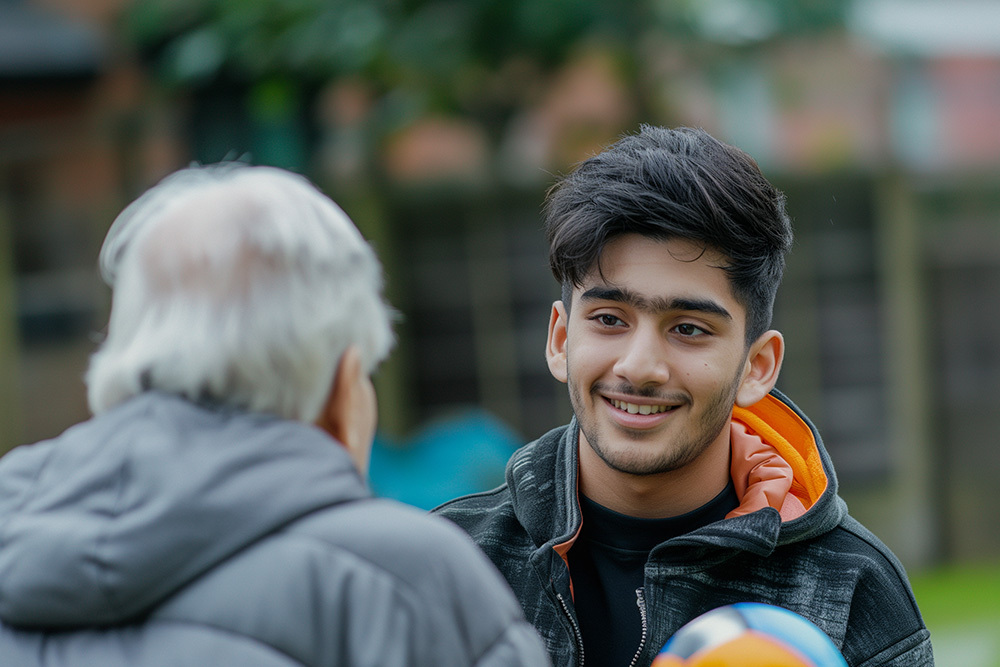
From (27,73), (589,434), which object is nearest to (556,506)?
(589,434)

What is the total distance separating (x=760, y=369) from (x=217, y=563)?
117 cm

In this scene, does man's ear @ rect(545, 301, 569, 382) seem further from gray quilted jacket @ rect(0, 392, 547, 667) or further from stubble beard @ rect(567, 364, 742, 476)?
gray quilted jacket @ rect(0, 392, 547, 667)

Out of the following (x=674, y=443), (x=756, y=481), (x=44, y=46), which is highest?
(x=44, y=46)

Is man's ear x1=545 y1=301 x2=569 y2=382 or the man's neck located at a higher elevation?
man's ear x1=545 y1=301 x2=569 y2=382

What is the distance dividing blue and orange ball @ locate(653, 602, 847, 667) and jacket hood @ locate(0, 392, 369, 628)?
560mm

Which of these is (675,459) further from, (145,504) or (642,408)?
(145,504)

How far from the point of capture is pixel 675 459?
1.92 metres

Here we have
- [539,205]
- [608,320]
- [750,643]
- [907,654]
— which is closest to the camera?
[750,643]

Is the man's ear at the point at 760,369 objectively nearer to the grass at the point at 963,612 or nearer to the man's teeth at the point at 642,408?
the man's teeth at the point at 642,408

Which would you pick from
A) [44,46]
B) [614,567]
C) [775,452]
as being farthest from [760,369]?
[44,46]

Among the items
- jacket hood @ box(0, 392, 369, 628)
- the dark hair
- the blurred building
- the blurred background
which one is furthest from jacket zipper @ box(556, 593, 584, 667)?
the blurred building

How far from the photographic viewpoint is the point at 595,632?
192 centimetres

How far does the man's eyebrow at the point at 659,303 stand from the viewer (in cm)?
188

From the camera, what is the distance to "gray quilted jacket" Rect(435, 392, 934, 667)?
1.83 meters
